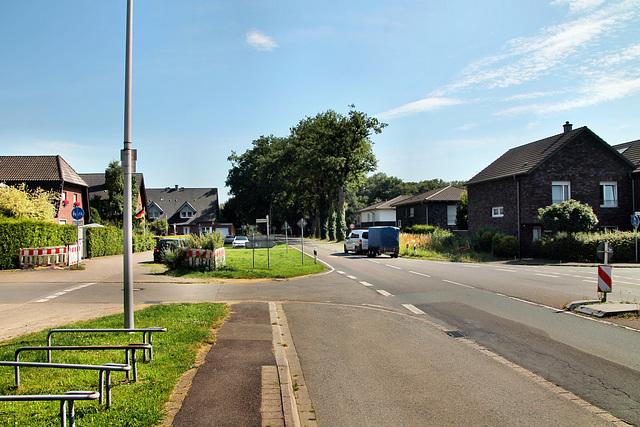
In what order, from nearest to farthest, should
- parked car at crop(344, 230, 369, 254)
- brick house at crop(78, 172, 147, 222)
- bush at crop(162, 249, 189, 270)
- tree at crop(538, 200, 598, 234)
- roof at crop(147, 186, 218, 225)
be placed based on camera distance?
bush at crop(162, 249, 189, 270) < tree at crop(538, 200, 598, 234) < parked car at crop(344, 230, 369, 254) < brick house at crop(78, 172, 147, 222) < roof at crop(147, 186, 218, 225)

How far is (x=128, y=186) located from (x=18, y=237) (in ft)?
63.3

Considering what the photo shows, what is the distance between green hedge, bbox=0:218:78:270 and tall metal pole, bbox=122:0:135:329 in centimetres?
1894

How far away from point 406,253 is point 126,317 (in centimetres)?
3307

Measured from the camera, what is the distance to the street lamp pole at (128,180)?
26.1 ft

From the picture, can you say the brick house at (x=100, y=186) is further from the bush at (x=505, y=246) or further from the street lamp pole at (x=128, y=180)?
the street lamp pole at (x=128, y=180)

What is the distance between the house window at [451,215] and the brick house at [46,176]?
39422mm

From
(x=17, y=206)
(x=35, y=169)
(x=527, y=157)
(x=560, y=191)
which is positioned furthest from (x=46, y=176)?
(x=560, y=191)

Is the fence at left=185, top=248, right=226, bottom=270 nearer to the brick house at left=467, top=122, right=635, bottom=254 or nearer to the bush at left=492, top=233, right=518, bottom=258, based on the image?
the bush at left=492, top=233, right=518, bottom=258

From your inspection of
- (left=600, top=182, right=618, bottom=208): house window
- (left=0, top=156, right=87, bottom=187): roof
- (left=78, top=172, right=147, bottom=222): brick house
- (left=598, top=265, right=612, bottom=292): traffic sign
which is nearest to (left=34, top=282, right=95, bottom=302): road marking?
(left=598, top=265, right=612, bottom=292): traffic sign

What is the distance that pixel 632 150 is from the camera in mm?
40938

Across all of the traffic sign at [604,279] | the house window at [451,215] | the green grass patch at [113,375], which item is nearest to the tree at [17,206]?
the green grass patch at [113,375]

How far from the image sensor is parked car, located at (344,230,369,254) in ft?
125

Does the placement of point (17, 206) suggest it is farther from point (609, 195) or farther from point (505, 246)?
point (609, 195)

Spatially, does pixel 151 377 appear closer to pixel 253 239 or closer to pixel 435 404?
pixel 435 404
